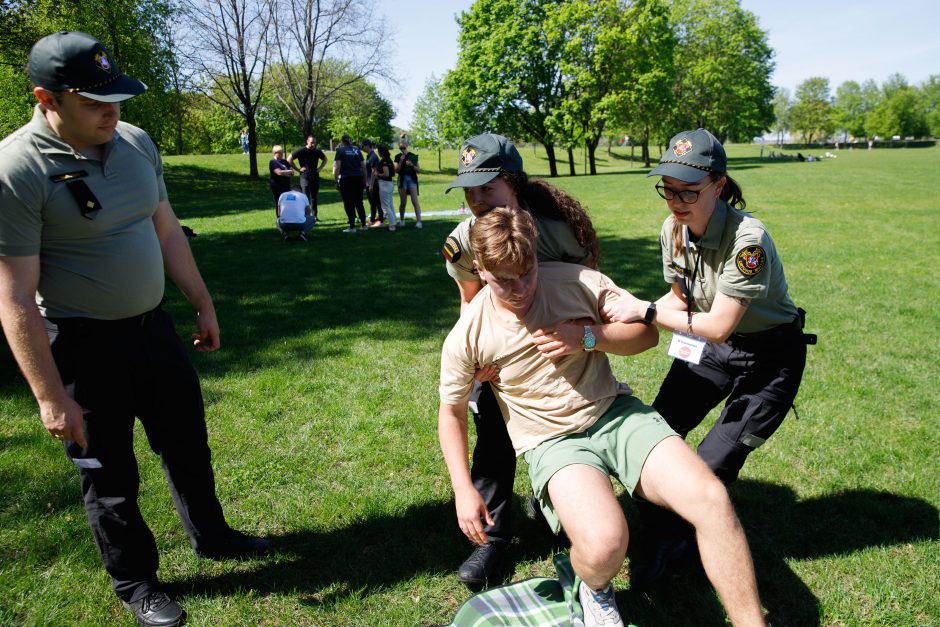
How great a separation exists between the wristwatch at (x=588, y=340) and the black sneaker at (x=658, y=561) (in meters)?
1.17

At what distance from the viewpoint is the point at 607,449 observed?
2.52 meters

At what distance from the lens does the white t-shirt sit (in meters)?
11.3

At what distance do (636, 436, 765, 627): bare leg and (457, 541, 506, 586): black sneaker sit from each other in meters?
1.08

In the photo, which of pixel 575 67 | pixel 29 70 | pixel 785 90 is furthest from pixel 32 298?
pixel 785 90

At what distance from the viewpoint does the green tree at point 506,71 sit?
36938 mm

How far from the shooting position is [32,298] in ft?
7.24

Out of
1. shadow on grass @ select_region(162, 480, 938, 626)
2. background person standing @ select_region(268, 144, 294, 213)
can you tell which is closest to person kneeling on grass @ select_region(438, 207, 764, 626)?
shadow on grass @ select_region(162, 480, 938, 626)

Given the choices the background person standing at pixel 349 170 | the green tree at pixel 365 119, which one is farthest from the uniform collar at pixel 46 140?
the green tree at pixel 365 119

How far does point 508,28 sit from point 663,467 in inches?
1552

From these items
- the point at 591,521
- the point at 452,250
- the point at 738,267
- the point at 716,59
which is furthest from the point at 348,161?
the point at 716,59

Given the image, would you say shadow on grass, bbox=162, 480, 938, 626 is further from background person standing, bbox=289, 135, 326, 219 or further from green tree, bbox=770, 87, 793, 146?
green tree, bbox=770, 87, 793, 146

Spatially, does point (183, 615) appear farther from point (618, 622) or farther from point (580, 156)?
point (580, 156)

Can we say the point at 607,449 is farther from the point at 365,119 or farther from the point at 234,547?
the point at 365,119

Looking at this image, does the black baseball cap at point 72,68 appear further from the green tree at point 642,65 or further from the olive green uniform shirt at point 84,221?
the green tree at point 642,65
